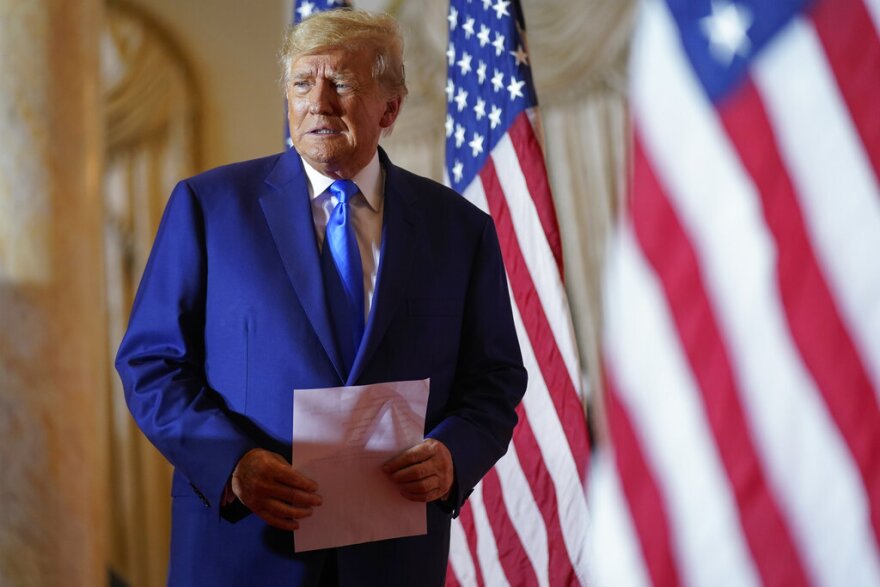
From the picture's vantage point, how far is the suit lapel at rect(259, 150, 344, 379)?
1.80 m

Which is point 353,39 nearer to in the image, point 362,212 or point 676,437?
point 362,212

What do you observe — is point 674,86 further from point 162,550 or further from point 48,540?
point 162,550

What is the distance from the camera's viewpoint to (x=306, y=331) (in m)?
1.80

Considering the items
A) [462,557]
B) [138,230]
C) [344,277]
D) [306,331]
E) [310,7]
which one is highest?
[138,230]

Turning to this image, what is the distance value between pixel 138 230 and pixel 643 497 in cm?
511

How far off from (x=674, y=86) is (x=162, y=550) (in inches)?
210

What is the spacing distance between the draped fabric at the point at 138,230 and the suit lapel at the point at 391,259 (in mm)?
3936

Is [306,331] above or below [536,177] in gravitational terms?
below

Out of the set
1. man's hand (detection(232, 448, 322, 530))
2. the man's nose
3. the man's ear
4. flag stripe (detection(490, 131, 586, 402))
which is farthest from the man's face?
flag stripe (detection(490, 131, 586, 402))

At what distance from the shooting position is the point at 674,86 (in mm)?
1007

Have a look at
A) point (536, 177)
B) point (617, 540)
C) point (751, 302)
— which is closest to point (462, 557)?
point (536, 177)

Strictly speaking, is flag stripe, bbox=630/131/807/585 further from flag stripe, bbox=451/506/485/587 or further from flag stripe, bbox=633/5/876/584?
flag stripe, bbox=451/506/485/587

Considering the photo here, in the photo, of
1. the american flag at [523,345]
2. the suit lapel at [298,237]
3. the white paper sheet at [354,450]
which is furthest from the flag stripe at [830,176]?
the american flag at [523,345]

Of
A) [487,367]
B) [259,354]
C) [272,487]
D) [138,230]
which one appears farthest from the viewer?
[138,230]
